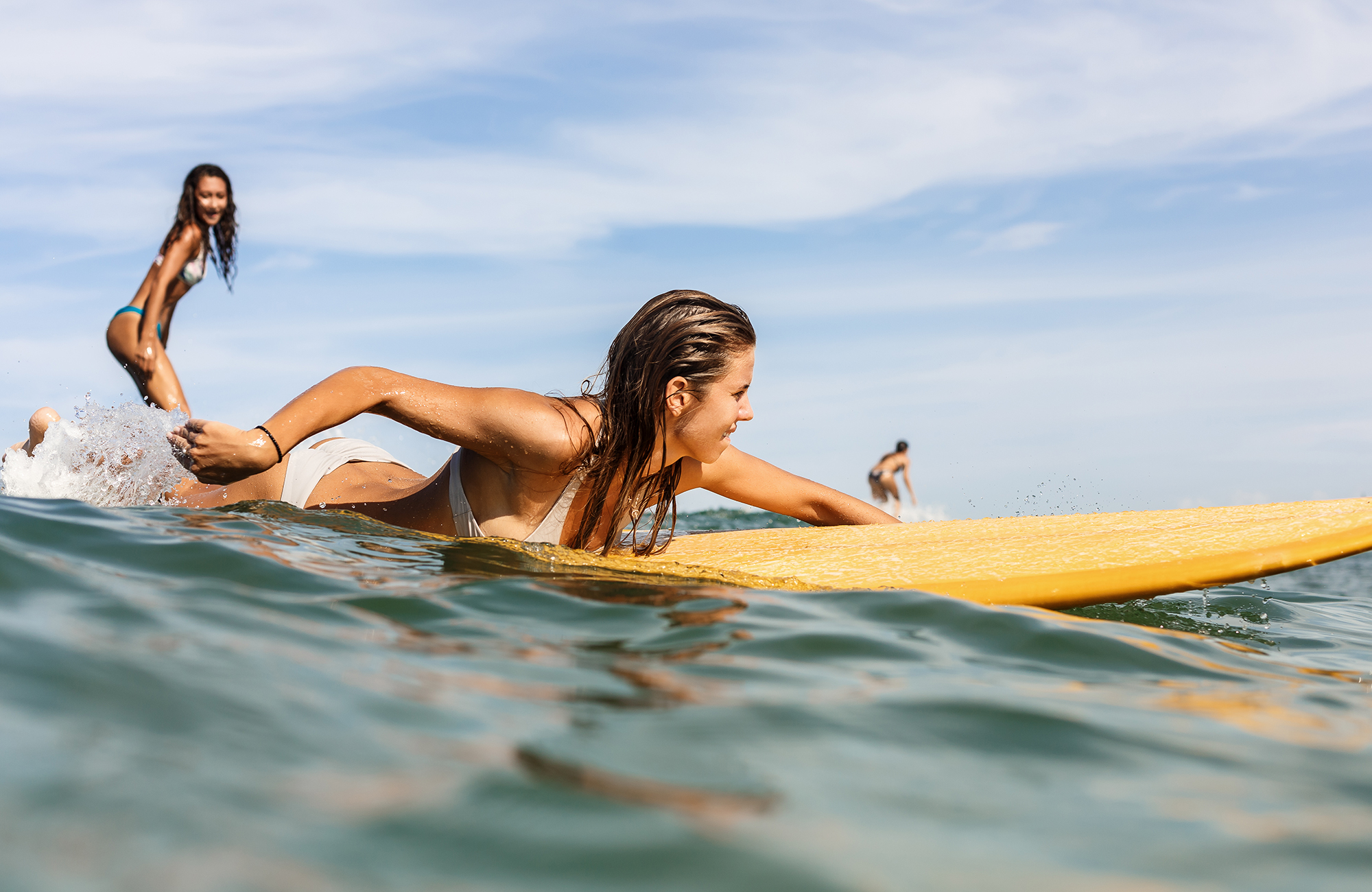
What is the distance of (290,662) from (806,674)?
0.99 metres

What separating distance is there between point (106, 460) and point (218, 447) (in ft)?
6.57

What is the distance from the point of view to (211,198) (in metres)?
6.47

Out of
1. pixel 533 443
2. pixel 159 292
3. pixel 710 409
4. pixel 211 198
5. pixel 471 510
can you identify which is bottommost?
pixel 471 510

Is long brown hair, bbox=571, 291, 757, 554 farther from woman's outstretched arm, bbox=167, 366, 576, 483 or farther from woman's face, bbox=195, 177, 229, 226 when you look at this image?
woman's face, bbox=195, 177, 229, 226

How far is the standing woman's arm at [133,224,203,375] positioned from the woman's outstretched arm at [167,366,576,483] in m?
4.09

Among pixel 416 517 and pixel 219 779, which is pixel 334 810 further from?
pixel 416 517

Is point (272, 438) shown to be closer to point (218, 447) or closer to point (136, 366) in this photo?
point (218, 447)

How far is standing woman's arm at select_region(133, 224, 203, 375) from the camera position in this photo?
6.27 metres

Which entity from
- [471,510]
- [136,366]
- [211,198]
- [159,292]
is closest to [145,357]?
[136,366]

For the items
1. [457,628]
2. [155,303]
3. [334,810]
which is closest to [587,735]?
[334,810]

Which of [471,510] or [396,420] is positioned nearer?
[396,420]

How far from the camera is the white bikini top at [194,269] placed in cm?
649

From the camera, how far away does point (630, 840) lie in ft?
3.50

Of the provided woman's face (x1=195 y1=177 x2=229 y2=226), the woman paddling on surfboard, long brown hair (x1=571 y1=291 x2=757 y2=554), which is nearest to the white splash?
the woman paddling on surfboard
